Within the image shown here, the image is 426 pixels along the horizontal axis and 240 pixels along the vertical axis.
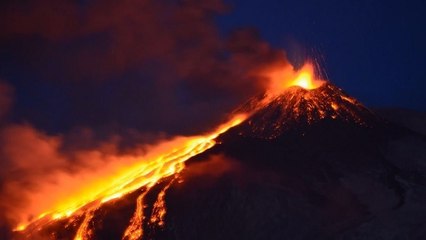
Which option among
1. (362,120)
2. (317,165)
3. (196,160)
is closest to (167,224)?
(196,160)

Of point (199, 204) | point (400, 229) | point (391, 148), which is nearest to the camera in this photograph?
point (400, 229)

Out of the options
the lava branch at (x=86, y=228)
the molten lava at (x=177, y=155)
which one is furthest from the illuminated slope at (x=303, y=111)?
the lava branch at (x=86, y=228)

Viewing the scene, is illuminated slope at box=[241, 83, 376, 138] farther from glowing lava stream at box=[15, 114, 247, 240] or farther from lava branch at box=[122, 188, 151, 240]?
lava branch at box=[122, 188, 151, 240]

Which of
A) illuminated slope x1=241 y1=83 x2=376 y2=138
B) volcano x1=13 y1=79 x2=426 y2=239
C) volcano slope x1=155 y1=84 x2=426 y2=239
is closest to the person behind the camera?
volcano slope x1=155 y1=84 x2=426 y2=239

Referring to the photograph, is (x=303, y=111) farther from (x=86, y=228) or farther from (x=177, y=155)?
(x=86, y=228)

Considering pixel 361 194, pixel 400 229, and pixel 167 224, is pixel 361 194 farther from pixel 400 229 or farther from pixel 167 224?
pixel 167 224

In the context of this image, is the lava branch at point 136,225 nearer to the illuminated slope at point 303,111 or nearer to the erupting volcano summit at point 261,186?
the erupting volcano summit at point 261,186

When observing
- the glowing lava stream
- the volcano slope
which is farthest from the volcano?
the glowing lava stream
